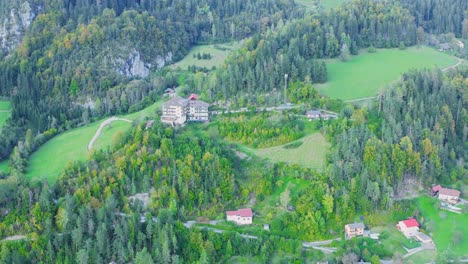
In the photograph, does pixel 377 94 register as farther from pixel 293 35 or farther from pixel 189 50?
pixel 189 50

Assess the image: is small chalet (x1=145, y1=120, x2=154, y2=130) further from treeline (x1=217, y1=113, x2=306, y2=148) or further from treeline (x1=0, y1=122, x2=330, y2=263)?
treeline (x1=217, y1=113, x2=306, y2=148)

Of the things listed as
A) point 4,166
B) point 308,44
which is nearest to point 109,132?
point 4,166

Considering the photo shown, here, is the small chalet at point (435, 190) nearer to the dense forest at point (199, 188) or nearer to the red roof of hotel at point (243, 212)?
the dense forest at point (199, 188)

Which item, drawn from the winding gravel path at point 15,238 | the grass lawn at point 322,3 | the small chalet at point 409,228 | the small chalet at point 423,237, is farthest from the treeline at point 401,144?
the grass lawn at point 322,3

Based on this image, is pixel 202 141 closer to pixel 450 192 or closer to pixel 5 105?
pixel 450 192

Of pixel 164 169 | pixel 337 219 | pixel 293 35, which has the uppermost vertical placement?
pixel 293 35

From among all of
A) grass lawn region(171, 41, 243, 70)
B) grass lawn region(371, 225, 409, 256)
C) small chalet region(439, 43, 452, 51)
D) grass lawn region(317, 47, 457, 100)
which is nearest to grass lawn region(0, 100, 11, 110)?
grass lawn region(171, 41, 243, 70)

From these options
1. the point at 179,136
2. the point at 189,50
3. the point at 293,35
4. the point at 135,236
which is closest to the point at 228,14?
the point at 189,50
